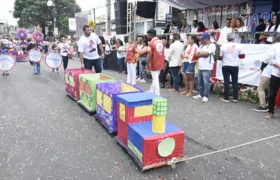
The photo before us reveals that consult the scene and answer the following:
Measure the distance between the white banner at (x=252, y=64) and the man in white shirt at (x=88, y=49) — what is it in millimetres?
4244

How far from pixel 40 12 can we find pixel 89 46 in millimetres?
38935

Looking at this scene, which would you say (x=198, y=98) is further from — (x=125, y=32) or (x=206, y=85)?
(x=125, y=32)

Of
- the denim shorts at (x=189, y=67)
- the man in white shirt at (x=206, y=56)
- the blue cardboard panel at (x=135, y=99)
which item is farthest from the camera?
the denim shorts at (x=189, y=67)

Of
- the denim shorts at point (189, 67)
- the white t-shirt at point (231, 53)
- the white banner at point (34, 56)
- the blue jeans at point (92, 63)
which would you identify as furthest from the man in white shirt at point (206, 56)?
the white banner at point (34, 56)

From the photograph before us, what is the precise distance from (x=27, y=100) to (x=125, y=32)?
11.8 metres

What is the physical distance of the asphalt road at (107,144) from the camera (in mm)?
3027

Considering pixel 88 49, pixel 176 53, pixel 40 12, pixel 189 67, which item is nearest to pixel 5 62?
pixel 88 49

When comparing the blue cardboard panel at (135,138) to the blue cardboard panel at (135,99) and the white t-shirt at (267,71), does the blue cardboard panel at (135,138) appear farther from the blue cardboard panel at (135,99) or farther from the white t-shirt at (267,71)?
the white t-shirt at (267,71)

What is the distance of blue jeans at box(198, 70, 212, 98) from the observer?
6.37 metres

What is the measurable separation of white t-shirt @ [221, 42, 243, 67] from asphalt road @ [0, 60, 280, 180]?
3.65ft

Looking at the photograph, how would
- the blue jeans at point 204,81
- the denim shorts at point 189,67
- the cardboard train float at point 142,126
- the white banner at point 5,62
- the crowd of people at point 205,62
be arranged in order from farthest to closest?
the white banner at point 5,62 → the denim shorts at point 189,67 → the blue jeans at point 204,81 → the crowd of people at point 205,62 → the cardboard train float at point 142,126

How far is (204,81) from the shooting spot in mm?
6469

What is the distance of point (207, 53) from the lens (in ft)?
20.1

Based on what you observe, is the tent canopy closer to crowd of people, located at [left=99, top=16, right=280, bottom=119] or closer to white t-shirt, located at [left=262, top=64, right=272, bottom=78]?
crowd of people, located at [left=99, top=16, right=280, bottom=119]
